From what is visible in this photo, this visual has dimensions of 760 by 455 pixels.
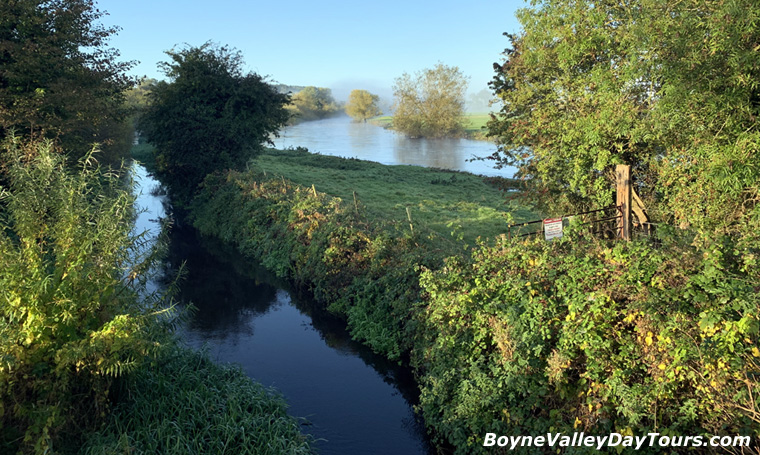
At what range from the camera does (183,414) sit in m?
10.1

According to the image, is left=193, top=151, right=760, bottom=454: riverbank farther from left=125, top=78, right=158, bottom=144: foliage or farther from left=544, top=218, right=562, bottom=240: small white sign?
left=125, top=78, right=158, bottom=144: foliage

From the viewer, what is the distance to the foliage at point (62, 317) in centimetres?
829

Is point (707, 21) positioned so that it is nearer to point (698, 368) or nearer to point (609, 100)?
point (609, 100)

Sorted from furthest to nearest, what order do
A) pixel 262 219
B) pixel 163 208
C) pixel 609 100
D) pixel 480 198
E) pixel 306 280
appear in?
pixel 163 208 < pixel 480 198 < pixel 262 219 < pixel 306 280 < pixel 609 100

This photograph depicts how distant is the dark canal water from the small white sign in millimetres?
5281

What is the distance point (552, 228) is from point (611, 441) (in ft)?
17.0

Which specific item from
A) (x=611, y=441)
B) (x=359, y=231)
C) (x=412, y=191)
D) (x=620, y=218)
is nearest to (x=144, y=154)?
(x=412, y=191)

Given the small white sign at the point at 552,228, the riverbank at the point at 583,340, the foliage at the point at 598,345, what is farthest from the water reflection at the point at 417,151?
the foliage at the point at 598,345

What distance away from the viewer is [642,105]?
54.9 ft

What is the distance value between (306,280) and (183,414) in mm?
11269

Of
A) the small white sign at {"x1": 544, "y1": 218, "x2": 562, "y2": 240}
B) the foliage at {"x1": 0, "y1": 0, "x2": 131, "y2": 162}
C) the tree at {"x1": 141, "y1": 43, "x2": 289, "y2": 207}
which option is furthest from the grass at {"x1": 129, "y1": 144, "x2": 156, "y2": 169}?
the small white sign at {"x1": 544, "y1": 218, "x2": 562, "y2": 240}

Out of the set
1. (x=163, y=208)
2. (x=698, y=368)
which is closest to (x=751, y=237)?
(x=698, y=368)

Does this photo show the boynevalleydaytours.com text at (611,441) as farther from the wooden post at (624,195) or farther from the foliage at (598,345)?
the wooden post at (624,195)

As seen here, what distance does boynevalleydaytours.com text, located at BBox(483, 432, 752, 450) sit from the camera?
773 cm
